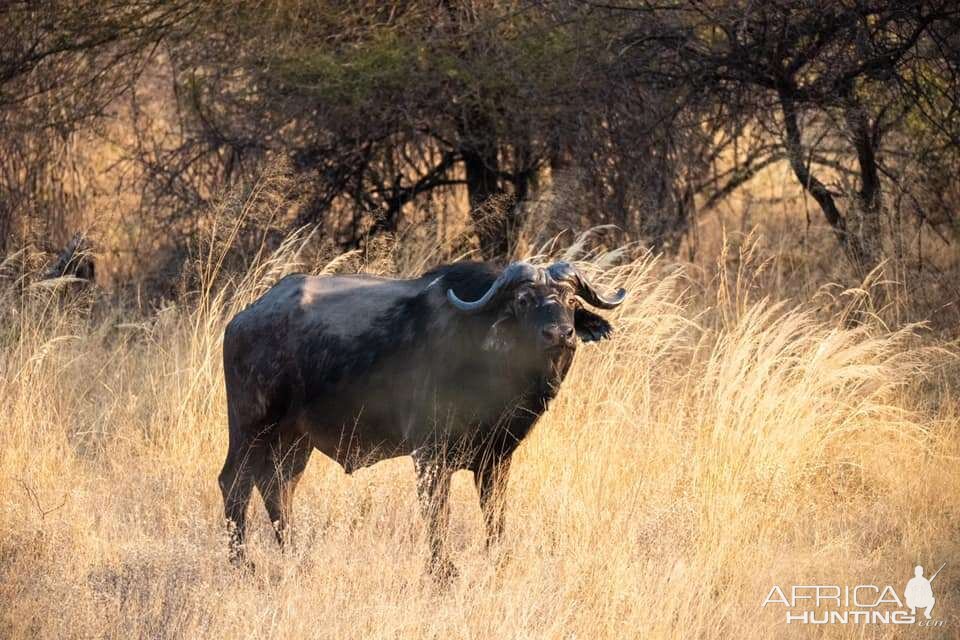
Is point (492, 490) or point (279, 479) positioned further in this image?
point (279, 479)

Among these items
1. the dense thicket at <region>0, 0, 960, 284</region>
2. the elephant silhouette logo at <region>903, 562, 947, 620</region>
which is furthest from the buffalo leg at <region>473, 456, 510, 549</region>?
the dense thicket at <region>0, 0, 960, 284</region>

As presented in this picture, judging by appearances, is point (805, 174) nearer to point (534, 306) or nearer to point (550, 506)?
point (550, 506)

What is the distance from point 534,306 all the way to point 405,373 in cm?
77

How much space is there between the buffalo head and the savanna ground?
3.02 feet

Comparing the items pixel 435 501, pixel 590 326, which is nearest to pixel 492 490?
pixel 435 501

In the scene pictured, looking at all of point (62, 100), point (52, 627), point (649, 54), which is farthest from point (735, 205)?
point (52, 627)

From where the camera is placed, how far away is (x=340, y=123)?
11719 millimetres

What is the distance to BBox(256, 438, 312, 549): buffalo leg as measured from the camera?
19.5ft

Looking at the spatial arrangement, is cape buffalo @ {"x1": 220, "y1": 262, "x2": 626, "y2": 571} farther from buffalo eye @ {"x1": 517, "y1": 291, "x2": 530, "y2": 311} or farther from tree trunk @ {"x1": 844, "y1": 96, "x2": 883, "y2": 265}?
tree trunk @ {"x1": 844, "y1": 96, "x2": 883, "y2": 265}

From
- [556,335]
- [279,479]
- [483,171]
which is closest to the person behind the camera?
[556,335]

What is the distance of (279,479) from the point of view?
19.4ft

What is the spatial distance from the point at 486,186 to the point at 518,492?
645 cm

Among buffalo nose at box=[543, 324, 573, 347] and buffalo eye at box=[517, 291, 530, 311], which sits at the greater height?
buffalo eye at box=[517, 291, 530, 311]

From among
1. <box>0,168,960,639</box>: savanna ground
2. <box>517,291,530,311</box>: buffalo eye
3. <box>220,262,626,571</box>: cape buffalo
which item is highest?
<box>517,291,530,311</box>: buffalo eye
